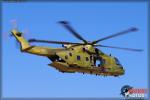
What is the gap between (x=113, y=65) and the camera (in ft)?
131

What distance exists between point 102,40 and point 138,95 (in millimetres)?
5934

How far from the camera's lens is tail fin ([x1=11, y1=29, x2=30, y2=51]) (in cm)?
3588

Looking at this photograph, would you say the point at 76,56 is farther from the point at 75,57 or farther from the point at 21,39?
the point at 21,39

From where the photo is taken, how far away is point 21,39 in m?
36.8

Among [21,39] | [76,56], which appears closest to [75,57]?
[76,56]

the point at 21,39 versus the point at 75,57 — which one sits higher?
the point at 21,39

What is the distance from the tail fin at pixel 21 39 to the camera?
35.9 meters
